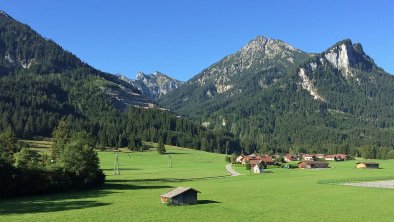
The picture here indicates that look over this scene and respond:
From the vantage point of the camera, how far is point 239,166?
17838cm

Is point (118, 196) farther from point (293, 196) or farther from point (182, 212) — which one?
→ point (293, 196)

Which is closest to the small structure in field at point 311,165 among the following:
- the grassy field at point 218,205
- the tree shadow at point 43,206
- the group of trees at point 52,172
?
the grassy field at point 218,205

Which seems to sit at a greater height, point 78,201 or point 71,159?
point 71,159

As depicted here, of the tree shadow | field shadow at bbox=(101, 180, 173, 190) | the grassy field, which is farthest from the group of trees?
the tree shadow

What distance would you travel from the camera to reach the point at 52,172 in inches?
3287

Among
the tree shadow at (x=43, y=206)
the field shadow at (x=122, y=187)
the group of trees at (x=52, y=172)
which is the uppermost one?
the group of trees at (x=52, y=172)

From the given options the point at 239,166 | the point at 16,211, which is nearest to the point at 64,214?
the point at 16,211

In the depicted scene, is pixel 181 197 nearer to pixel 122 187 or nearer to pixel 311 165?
pixel 122 187

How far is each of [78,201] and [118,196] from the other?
27.4 ft

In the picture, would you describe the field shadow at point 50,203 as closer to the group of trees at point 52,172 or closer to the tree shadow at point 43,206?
the tree shadow at point 43,206

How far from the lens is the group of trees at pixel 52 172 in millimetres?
75312

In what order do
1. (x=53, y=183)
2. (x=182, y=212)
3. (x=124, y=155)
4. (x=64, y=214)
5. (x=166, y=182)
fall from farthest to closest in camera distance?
(x=124, y=155) → (x=166, y=182) → (x=53, y=183) → (x=182, y=212) → (x=64, y=214)

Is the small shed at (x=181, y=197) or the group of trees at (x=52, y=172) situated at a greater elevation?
the group of trees at (x=52, y=172)

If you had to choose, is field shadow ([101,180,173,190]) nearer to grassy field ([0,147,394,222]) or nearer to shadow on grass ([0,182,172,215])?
grassy field ([0,147,394,222])
